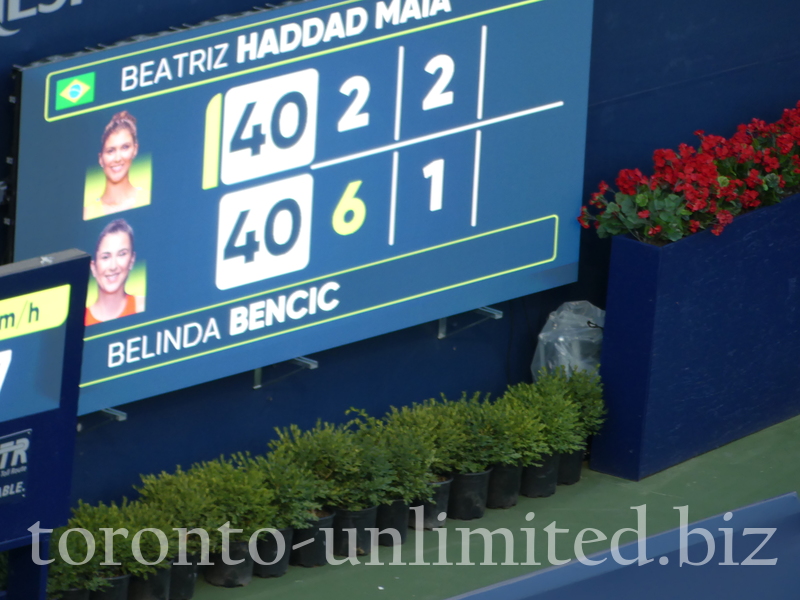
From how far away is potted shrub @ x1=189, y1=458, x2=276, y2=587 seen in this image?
6.53m

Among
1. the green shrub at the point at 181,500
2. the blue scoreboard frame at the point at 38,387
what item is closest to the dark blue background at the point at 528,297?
the green shrub at the point at 181,500

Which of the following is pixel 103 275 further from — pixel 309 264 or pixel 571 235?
pixel 571 235

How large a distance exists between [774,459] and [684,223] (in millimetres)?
1622

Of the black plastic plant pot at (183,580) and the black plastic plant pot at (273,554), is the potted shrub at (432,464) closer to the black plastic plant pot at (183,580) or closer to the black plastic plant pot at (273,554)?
the black plastic plant pot at (273,554)

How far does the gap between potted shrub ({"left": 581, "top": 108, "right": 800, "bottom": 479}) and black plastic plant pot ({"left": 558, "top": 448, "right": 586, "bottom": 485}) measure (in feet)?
0.78

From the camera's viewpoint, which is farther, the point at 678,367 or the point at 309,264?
the point at 678,367

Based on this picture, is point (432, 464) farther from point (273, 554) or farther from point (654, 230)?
point (654, 230)

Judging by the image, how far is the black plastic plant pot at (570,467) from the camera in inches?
313

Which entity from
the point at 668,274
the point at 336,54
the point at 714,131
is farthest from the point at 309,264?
the point at 714,131

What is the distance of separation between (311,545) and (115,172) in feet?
6.67

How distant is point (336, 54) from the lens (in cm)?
666

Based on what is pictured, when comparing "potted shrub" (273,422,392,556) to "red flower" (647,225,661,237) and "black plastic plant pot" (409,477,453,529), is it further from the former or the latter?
"red flower" (647,225,661,237)

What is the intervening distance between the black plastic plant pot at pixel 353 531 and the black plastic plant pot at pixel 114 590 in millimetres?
1161

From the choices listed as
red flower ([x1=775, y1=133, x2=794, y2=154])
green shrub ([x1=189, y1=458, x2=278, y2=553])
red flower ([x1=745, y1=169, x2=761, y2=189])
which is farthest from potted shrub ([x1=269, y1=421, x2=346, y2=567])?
red flower ([x1=775, y1=133, x2=794, y2=154])
